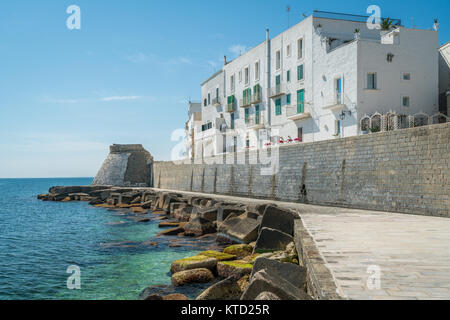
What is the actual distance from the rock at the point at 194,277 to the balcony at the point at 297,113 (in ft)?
64.8

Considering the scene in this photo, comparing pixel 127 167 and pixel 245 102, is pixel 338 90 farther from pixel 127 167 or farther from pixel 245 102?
pixel 127 167

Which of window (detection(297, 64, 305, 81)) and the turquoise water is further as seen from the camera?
window (detection(297, 64, 305, 81))

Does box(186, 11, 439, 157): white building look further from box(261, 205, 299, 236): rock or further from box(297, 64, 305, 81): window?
box(261, 205, 299, 236): rock

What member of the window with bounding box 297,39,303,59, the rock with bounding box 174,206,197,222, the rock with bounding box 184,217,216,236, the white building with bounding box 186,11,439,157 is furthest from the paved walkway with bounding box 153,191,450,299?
the window with bounding box 297,39,303,59

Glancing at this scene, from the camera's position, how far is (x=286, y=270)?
613 centimetres

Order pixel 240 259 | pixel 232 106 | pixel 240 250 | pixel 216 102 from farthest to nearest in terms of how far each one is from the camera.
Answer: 1. pixel 216 102
2. pixel 232 106
3. pixel 240 250
4. pixel 240 259

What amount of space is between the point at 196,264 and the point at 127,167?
46167 mm

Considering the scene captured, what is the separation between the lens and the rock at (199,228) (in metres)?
15.6

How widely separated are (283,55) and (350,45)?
26.5 feet

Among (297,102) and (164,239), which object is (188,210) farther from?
(297,102)

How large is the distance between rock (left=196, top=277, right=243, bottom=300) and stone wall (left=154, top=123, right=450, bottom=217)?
811 cm

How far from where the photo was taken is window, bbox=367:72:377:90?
22.1m

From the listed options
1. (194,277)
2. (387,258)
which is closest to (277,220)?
(194,277)

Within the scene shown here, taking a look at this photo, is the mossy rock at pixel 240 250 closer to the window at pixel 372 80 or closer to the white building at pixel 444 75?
the window at pixel 372 80
